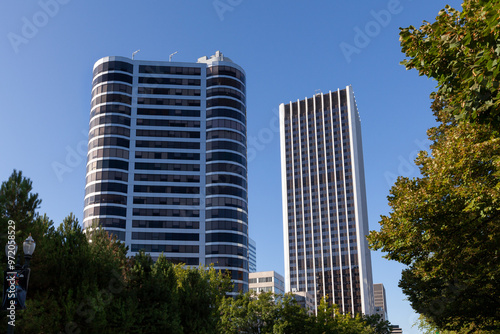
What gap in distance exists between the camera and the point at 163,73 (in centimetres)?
10175

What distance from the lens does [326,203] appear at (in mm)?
168750

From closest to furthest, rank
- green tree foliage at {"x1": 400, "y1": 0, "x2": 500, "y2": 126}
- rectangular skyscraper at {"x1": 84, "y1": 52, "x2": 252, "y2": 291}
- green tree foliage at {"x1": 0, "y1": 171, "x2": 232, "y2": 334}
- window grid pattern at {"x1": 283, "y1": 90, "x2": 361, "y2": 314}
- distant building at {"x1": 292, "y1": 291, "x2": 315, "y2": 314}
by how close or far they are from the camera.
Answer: green tree foliage at {"x1": 400, "y1": 0, "x2": 500, "y2": 126} < green tree foliage at {"x1": 0, "y1": 171, "x2": 232, "y2": 334} < rectangular skyscraper at {"x1": 84, "y1": 52, "x2": 252, "y2": 291} < distant building at {"x1": 292, "y1": 291, "x2": 315, "y2": 314} < window grid pattern at {"x1": 283, "y1": 90, "x2": 361, "y2": 314}

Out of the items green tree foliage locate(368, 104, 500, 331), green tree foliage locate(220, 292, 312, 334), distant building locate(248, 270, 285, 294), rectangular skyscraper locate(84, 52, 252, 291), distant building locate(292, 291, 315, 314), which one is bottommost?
green tree foliage locate(220, 292, 312, 334)

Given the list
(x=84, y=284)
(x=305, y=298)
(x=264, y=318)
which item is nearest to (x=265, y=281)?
(x=305, y=298)

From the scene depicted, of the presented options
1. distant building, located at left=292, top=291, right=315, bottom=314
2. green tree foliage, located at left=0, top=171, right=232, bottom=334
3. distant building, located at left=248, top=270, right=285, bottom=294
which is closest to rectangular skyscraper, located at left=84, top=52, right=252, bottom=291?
distant building, located at left=292, top=291, right=315, bottom=314

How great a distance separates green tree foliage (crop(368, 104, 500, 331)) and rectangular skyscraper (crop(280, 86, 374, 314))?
140993 millimetres

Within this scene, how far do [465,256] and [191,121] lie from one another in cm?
8253

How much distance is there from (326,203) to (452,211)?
153739 mm

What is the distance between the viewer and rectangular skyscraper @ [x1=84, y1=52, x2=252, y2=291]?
3526 inches

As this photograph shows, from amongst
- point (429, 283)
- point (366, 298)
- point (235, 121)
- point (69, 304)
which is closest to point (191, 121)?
point (235, 121)

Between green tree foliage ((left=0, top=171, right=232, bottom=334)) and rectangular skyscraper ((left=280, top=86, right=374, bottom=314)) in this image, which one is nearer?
green tree foliage ((left=0, top=171, right=232, bottom=334))

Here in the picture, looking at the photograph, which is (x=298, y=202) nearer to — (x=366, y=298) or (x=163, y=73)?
(x=366, y=298)

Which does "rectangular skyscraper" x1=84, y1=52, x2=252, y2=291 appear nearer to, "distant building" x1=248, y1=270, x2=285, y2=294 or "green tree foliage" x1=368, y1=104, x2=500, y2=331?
"green tree foliage" x1=368, y1=104, x2=500, y2=331

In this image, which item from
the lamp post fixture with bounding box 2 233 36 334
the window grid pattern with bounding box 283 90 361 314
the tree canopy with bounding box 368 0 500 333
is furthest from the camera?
the window grid pattern with bounding box 283 90 361 314
